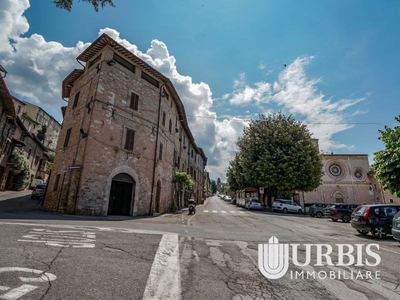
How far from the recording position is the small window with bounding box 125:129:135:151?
50.8ft

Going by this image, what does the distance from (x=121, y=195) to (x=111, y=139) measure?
3976 mm

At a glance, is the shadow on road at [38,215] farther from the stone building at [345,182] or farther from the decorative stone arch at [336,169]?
the decorative stone arch at [336,169]

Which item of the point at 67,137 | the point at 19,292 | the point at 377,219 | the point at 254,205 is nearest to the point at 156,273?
the point at 19,292

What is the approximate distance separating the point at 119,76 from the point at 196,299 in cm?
1599

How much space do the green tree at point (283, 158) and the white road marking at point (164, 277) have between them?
884 inches

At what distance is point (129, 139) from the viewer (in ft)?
51.5

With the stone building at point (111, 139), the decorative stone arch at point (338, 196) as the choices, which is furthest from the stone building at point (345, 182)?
the stone building at point (111, 139)

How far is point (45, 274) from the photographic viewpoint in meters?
3.19

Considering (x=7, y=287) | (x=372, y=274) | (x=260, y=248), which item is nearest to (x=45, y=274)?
(x=7, y=287)

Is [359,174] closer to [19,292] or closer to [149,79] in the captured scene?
[149,79]

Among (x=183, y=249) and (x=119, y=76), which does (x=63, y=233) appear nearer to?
Answer: (x=183, y=249)

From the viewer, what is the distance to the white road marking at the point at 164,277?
2.87m

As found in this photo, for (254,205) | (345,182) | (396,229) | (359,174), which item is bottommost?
(396,229)

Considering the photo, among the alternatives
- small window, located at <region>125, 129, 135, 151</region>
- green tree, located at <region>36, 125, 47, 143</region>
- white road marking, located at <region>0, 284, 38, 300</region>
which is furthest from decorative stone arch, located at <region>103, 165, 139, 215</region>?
green tree, located at <region>36, 125, 47, 143</region>
